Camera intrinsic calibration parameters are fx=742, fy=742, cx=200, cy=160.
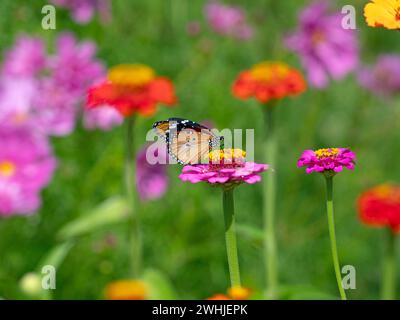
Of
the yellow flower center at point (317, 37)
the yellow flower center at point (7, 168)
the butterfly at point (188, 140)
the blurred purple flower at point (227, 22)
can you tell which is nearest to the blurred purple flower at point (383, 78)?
the blurred purple flower at point (227, 22)

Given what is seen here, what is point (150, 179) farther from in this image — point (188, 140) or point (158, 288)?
point (188, 140)

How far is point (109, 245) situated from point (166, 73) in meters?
0.43

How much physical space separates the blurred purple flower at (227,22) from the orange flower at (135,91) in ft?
2.65

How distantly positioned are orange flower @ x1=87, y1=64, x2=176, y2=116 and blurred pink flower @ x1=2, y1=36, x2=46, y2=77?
358 mm

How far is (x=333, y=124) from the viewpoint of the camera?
1633 millimetres

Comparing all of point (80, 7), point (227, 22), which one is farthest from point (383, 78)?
point (80, 7)

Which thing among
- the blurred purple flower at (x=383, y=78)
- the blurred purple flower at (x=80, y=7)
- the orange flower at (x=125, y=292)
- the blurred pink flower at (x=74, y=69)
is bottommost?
the orange flower at (x=125, y=292)

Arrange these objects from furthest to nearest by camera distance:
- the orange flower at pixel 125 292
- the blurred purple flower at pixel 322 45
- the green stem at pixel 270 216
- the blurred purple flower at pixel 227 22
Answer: the blurred purple flower at pixel 227 22 < the blurred purple flower at pixel 322 45 < the green stem at pixel 270 216 < the orange flower at pixel 125 292

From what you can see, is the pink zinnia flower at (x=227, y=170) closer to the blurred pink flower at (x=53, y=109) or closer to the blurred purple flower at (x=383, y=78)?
the blurred pink flower at (x=53, y=109)

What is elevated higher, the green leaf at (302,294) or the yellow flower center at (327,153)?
the yellow flower center at (327,153)

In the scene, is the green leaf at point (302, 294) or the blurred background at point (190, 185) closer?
the green leaf at point (302, 294)

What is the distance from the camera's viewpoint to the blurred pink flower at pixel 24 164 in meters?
0.79
